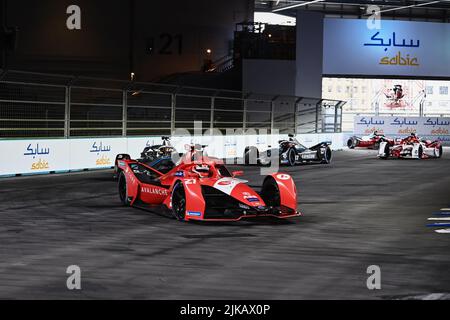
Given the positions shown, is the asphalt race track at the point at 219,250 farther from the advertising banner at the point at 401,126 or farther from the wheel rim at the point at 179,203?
the advertising banner at the point at 401,126

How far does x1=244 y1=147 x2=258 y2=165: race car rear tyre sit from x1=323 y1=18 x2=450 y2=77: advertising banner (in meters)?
18.7

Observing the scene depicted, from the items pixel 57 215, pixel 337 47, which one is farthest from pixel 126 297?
pixel 337 47

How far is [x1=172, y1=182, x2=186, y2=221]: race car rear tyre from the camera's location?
463 inches

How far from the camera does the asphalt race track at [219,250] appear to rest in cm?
732

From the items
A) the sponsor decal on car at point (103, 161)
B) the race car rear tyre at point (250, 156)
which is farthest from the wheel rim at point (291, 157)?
the sponsor decal on car at point (103, 161)

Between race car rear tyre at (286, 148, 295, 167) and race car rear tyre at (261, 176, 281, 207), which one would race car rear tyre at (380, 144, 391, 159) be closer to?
race car rear tyre at (286, 148, 295, 167)

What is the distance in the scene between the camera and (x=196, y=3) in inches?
1566

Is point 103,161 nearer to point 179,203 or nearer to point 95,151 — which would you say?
point 95,151

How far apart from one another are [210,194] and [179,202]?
488 mm

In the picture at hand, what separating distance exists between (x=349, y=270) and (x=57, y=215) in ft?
19.4

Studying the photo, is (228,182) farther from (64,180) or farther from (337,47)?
(337,47)

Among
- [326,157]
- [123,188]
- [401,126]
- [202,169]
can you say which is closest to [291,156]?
[326,157]

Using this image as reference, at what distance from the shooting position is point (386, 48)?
44.8m

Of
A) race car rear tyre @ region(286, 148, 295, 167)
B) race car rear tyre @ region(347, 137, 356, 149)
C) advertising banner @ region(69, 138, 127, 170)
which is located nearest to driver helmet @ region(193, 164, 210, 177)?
advertising banner @ region(69, 138, 127, 170)
